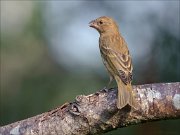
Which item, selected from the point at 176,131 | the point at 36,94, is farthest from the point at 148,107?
the point at 36,94

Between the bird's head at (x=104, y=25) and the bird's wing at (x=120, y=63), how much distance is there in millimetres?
365

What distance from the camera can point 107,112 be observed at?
193 inches

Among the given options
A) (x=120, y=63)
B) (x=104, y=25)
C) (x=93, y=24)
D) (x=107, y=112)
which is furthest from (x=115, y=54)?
(x=107, y=112)

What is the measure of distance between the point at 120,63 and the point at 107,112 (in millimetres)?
1390

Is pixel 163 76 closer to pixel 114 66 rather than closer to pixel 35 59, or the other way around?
pixel 114 66

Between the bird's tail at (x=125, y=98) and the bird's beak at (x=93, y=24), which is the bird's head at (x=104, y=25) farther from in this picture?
the bird's tail at (x=125, y=98)

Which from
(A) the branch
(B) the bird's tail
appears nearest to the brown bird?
(B) the bird's tail

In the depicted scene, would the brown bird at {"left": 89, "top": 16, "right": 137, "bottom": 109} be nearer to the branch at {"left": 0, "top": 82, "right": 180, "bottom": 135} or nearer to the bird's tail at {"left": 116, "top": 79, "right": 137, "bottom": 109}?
Answer: the bird's tail at {"left": 116, "top": 79, "right": 137, "bottom": 109}

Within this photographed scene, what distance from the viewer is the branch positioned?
15.8ft

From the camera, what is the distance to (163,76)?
5973 millimetres

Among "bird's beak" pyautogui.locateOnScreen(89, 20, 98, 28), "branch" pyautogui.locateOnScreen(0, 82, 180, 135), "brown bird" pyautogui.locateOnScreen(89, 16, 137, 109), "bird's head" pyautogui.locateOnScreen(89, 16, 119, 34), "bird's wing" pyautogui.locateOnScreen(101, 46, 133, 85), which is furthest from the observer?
"bird's beak" pyautogui.locateOnScreen(89, 20, 98, 28)

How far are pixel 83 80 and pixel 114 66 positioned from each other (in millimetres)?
531

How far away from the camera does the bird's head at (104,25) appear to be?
22.6 ft

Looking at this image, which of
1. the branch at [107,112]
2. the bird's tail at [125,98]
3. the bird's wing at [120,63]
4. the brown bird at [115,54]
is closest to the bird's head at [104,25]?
the brown bird at [115,54]
